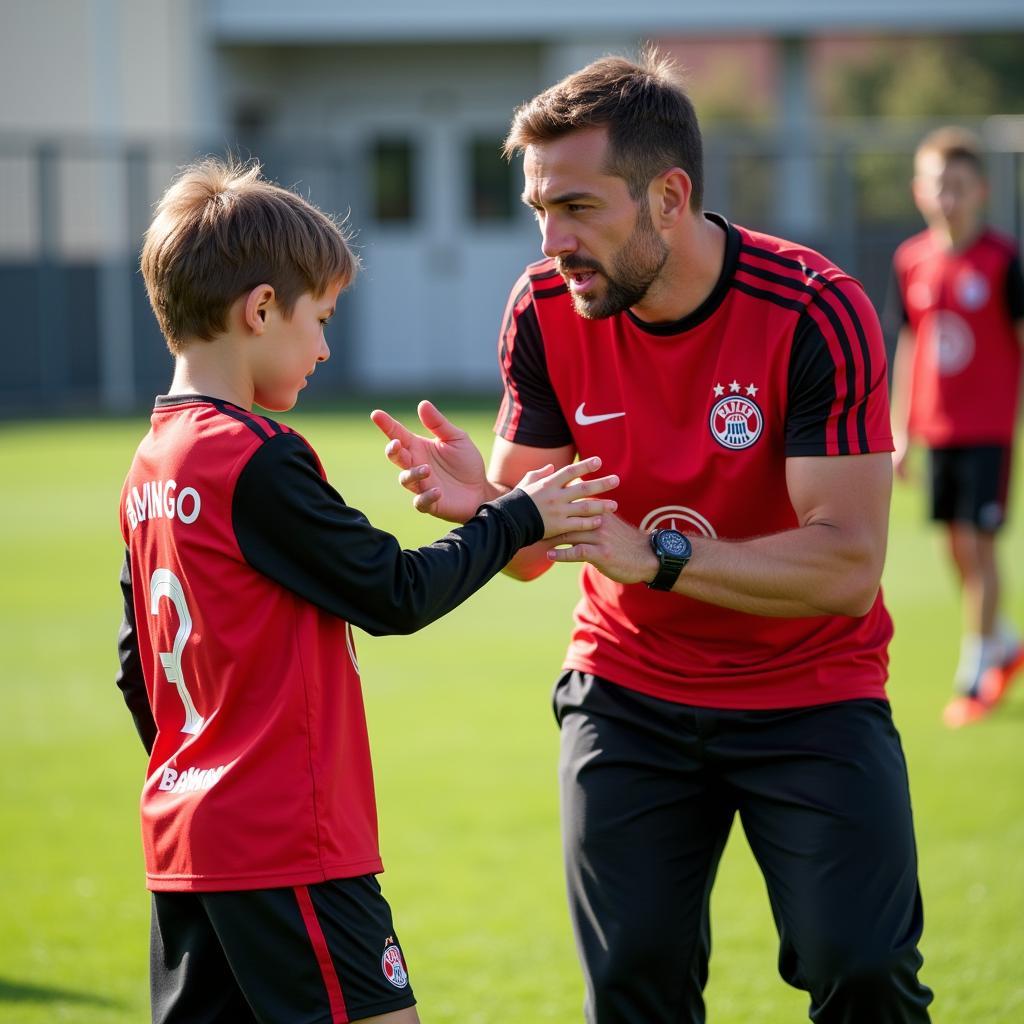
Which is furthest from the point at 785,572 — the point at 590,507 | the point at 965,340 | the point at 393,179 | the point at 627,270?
the point at 393,179

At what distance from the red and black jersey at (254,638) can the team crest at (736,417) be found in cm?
86

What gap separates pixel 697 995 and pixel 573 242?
69.4 inches

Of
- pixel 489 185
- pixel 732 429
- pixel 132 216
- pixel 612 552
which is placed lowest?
pixel 612 552

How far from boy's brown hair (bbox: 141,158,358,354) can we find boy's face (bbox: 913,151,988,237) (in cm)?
633

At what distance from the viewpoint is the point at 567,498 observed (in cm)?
342

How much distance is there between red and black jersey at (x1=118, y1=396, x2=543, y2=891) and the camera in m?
3.02

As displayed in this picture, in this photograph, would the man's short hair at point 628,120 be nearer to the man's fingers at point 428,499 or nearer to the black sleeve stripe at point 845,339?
the black sleeve stripe at point 845,339

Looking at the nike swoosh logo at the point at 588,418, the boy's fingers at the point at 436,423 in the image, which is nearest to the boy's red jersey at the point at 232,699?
the boy's fingers at the point at 436,423

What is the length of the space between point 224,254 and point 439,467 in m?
0.91

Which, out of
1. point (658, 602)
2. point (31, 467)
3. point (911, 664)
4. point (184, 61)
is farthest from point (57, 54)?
point (658, 602)

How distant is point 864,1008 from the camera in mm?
3342

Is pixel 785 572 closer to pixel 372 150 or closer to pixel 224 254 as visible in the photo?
pixel 224 254

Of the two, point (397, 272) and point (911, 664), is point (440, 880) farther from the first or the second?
point (397, 272)

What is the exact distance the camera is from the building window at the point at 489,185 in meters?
26.9
